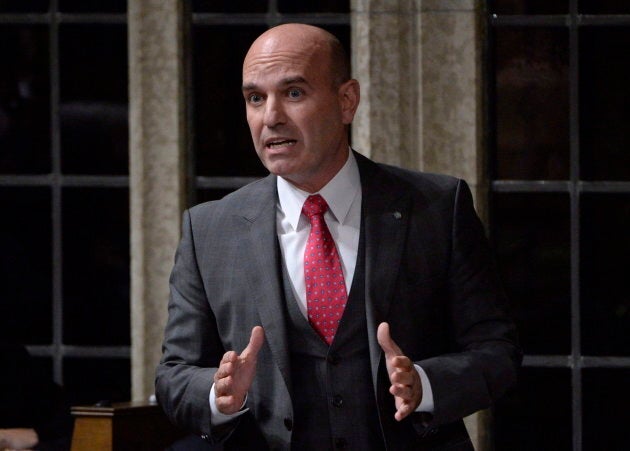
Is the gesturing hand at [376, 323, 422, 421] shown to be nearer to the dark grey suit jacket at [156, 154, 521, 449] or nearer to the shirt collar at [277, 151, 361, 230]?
the dark grey suit jacket at [156, 154, 521, 449]

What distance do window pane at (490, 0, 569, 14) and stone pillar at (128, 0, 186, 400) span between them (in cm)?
120

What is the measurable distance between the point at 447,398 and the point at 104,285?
2.43 meters

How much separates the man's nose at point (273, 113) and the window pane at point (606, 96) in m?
2.14

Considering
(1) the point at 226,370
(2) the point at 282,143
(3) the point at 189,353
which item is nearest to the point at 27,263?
(3) the point at 189,353

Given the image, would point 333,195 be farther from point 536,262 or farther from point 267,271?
point 536,262

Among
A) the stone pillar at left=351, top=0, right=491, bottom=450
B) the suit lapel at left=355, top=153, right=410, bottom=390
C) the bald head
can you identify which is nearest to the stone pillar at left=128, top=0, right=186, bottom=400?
the stone pillar at left=351, top=0, right=491, bottom=450

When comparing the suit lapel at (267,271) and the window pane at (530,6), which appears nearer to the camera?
the suit lapel at (267,271)

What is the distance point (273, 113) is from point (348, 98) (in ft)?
0.89

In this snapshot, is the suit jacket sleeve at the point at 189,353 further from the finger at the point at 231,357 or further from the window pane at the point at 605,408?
the window pane at the point at 605,408

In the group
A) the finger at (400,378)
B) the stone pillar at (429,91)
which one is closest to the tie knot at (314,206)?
the finger at (400,378)

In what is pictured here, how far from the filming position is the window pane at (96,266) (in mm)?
4977

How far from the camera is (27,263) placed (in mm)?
4961

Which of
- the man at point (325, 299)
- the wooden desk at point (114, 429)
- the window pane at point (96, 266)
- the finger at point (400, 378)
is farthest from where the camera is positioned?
the window pane at point (96, 266)

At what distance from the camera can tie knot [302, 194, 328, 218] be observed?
304 centimetres
